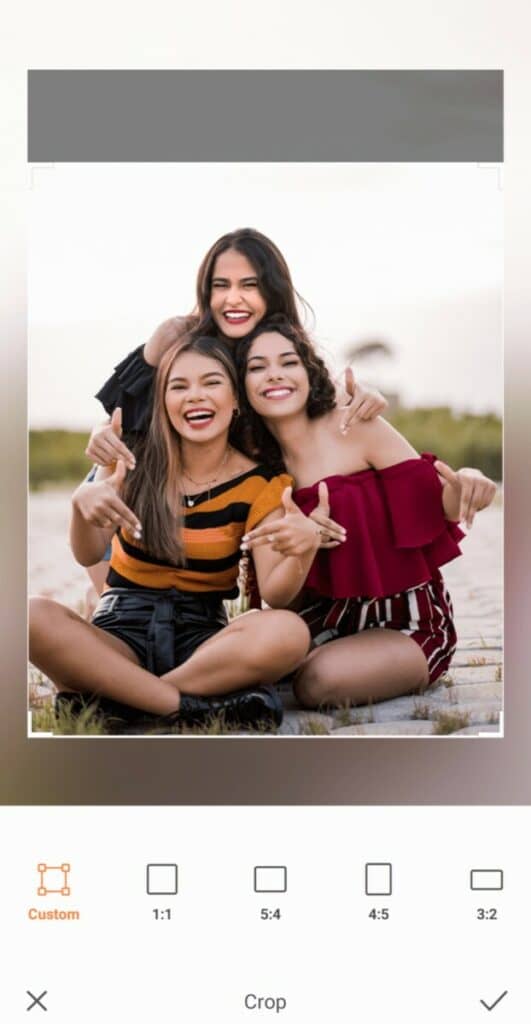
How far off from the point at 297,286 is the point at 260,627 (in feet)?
1.21

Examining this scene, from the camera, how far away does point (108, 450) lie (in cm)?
113

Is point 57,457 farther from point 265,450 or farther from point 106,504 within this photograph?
point 265,450

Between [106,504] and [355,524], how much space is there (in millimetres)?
275

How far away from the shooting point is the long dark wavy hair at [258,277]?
1.10 m

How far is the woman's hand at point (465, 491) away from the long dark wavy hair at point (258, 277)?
232 mm

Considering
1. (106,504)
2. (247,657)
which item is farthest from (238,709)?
(106,504)
